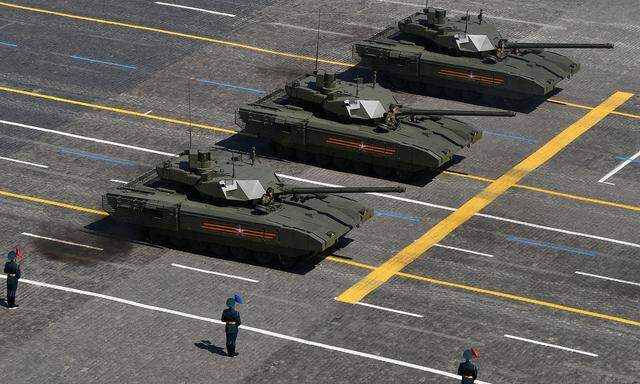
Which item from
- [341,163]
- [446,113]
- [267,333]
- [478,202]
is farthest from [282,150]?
[267,333]

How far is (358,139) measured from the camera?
66625mm

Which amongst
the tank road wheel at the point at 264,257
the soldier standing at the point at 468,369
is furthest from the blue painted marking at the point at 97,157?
the soldier standing at the point at 468,369

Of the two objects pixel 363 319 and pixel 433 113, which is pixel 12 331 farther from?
pixel 433 113

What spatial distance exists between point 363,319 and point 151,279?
769 cm

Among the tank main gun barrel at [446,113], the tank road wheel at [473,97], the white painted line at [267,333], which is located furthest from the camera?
the tank road wheel at [473,97]

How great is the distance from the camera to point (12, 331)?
178 feet

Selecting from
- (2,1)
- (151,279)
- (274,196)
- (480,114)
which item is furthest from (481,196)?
(2,1)

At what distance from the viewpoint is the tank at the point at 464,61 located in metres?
73.6

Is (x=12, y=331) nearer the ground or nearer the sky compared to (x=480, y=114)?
nearer the ground

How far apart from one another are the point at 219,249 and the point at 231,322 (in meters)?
8.13

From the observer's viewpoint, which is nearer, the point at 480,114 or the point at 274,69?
the point at 480,114

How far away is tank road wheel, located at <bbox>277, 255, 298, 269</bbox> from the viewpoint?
194 ft

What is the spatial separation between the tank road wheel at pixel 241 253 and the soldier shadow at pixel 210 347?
6.51 meters

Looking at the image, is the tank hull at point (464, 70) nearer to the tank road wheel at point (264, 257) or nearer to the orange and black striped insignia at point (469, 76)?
the orange and black striped insignia at point (469, 76)
